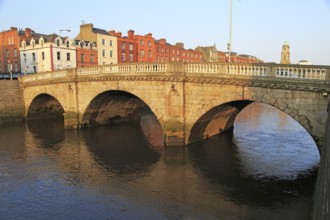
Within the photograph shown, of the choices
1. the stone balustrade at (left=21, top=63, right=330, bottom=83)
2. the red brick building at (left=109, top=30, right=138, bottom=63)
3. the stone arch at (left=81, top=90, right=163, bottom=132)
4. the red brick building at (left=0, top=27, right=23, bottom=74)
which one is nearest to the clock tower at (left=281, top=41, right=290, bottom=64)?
the stone arch at (left=81, top=90, right=163, bottom=132)

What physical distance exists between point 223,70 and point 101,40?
41281 millimetres

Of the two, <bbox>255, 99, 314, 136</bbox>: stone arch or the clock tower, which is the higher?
the clock tower

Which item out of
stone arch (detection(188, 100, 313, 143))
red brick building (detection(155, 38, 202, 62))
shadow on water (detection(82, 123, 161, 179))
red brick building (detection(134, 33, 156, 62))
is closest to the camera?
shadow on water (detection(82, 123, 161, 179))

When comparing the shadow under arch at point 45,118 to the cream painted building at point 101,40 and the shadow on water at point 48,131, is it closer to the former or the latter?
the shadow on water at point 48,131

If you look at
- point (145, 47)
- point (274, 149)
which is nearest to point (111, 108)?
point (274, 149)

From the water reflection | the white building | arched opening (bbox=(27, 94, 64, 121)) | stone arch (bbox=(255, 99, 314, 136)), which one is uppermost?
the white building

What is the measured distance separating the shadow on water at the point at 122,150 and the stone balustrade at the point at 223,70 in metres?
6.33

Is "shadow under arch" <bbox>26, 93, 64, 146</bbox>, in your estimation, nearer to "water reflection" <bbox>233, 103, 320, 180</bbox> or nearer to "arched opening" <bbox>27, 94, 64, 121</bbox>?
"arched opening" <bbox>27, 94, 64, 121</bbox>

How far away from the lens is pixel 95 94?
27.8 m

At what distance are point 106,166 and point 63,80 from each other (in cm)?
1512

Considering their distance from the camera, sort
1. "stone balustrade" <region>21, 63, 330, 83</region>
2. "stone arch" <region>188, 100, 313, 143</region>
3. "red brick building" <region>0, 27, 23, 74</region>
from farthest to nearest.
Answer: "red brick building" <region>0, 27, 23, 74</region> < "stone arch" <region>188, 100, 313, 143</region> < "stone balustrade" <region>21, 63, 330, 83</region>

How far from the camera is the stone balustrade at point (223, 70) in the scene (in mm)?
15102

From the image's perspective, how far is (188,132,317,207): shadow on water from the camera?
1402 centimetres

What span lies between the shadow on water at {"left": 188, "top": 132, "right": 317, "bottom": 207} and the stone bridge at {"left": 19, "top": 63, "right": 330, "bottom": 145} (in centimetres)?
272
